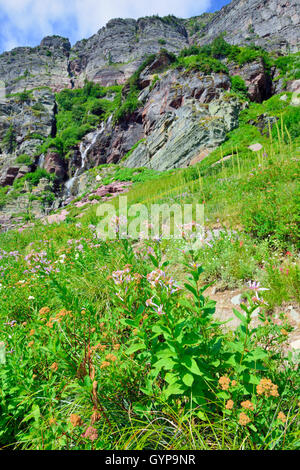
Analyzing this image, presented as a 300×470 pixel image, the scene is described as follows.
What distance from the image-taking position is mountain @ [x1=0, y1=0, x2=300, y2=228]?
17703mm

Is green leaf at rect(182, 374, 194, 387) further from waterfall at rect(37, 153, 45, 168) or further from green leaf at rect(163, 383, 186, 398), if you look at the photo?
waterfall at rect(37, 153, 45, 168)

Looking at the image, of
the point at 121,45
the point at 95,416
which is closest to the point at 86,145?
the point at 95,416

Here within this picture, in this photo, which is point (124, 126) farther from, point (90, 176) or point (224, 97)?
point (224, 97)

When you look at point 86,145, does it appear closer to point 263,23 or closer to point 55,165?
point 55,165

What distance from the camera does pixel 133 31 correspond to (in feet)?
214

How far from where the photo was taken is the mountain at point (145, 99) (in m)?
17.7

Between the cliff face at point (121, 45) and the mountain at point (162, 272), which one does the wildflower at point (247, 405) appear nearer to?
the mountain at point (162, 272)

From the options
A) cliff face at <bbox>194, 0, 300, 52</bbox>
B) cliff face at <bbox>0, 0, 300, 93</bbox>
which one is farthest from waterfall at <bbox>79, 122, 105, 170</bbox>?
cliff face at <bbox>0, 0, 300, 93</bbox>

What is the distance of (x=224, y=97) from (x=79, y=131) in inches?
922

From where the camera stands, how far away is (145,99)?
83.8 ft

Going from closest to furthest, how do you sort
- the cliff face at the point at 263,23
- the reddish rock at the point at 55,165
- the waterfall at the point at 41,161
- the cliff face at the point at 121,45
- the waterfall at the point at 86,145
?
the waterfall at the point at 86,145 < the reddish rock at the point at 55,165 < the waterfall at the point at 41,161 < the cliff face at the point at 263,23 < the cliff face at the point at 121,45

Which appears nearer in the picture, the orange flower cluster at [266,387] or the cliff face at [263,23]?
the orange flower cluster at [266,387]

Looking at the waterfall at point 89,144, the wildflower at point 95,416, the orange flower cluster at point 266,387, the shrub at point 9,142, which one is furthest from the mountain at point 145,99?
the wildflower at point 95,416
